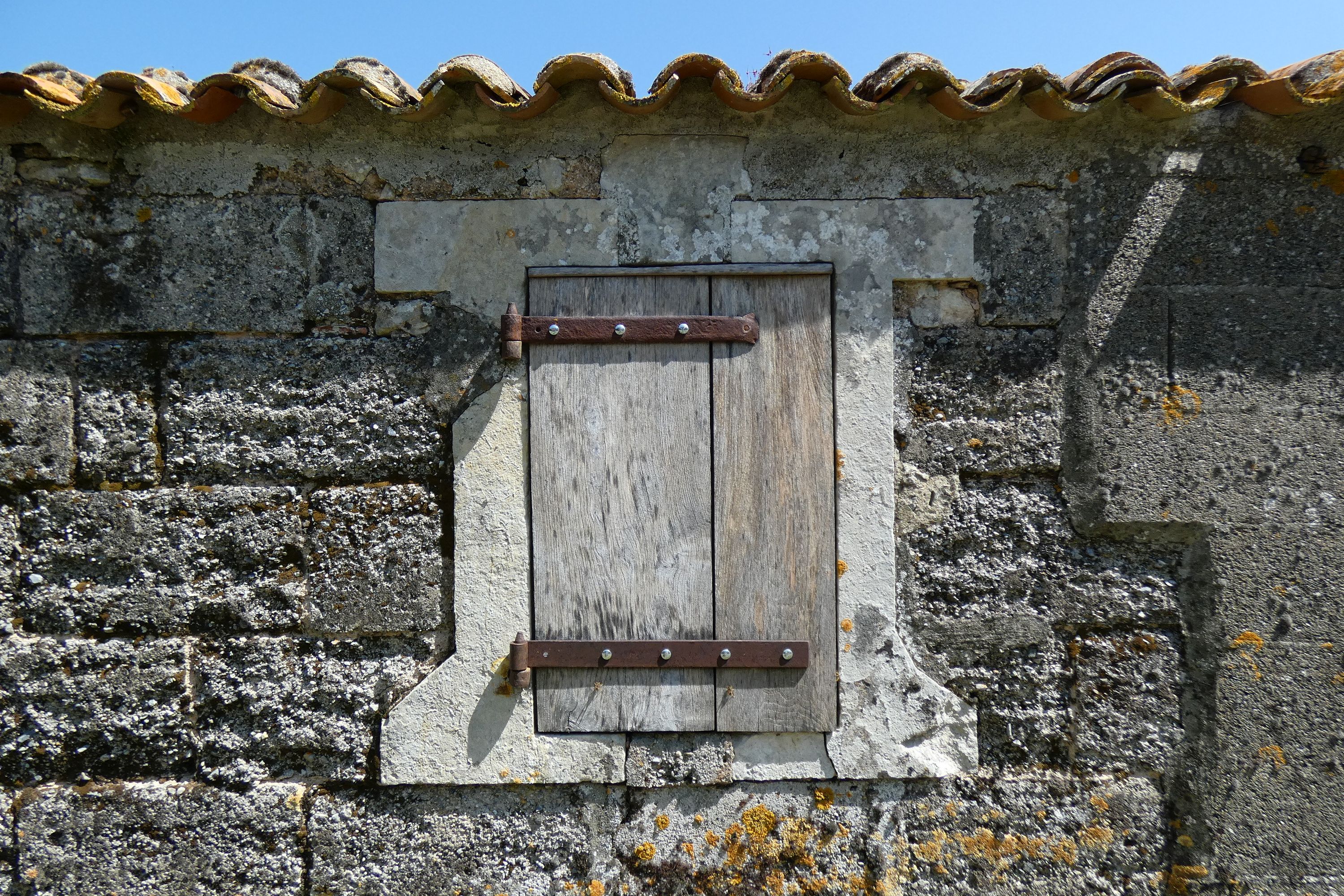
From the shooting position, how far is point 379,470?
216cm

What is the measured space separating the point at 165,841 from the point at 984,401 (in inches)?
100

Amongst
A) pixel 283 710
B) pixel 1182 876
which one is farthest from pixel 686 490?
pixel 1182 876

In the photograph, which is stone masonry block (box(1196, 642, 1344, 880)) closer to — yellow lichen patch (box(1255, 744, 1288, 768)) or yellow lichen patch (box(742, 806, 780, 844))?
yellow lichen patch (box(1255, 744, 1288, 768))

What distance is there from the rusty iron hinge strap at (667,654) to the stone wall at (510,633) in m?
0.25

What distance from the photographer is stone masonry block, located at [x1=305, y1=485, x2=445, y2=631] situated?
84.4 inches

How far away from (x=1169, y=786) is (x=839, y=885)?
37.2 inches

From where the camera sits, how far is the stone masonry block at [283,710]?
2.14m

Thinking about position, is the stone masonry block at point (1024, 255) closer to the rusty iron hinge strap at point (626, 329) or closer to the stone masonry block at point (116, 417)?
the rusty iron hinge strap at point (626, 329)

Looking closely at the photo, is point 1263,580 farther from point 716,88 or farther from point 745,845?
point 716,88

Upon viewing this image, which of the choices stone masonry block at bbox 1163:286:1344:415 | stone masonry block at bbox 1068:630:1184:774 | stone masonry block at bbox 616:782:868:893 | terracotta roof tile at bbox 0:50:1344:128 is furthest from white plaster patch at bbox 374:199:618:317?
stone masonry block at bbox 1068:630:1184:774

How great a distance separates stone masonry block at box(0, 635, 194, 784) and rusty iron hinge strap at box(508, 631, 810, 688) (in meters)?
0.96

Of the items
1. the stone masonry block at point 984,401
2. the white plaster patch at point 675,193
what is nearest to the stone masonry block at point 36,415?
the white plaster patch at point 675,193

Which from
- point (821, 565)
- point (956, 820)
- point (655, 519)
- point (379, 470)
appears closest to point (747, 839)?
point (956, 820)

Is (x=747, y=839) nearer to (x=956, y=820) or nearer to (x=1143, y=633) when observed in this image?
(x=956, y=820)
